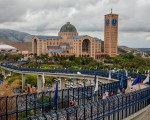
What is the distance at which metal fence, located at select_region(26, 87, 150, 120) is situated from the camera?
23453mm

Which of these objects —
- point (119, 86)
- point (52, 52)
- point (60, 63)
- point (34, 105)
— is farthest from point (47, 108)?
point (52, 52)

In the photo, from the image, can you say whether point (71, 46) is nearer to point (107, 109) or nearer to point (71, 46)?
point (71, 46)

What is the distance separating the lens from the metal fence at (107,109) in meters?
23.5

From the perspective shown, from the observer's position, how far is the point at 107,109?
28875 mm

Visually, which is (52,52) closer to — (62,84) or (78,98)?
(62,84)

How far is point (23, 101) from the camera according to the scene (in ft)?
111

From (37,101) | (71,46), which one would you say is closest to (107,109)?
(37,101)

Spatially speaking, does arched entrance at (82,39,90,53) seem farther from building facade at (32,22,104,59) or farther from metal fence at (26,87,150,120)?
metal fence at (26,87,150,120)

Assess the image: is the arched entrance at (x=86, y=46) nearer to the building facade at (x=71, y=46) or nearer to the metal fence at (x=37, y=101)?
the building facade at (x=71, y=46)

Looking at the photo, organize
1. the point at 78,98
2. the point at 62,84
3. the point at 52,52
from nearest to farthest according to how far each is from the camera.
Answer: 1. the point at 78,98
2. the point at 62,84
3. the point at 52,52

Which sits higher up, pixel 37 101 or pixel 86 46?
pixel 86 46

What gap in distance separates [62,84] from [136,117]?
162 feet

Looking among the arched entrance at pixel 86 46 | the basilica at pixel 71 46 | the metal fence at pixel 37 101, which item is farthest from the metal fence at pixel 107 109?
the arched entrance at pixel 86 46

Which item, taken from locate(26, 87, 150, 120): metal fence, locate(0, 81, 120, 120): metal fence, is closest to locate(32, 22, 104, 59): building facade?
locate(0, 81, 120, 120): metal fence
